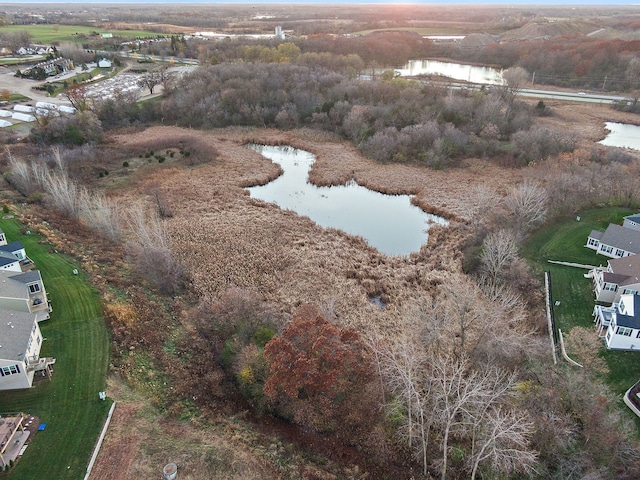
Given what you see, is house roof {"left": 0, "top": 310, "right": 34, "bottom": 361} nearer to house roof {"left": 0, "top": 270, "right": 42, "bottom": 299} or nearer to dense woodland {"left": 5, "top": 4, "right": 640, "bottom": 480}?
house roof {"left": 0, "top": 270, "right": 42, "bottom": 299}

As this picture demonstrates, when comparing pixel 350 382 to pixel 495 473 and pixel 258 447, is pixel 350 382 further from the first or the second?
pixel 495 473

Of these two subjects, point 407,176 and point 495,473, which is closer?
point 495,473

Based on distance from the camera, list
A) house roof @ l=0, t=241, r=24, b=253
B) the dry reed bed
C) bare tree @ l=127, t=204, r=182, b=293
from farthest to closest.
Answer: the dry reed bed
bare tree @ l=127, t=204, r=182, b=293
house roof @ l=0, t=241, r=24, b=253

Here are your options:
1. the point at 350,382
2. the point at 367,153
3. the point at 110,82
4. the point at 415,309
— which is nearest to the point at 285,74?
the point at 367,153

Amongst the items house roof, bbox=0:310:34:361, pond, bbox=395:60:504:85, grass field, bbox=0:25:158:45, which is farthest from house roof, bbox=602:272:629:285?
grass field, bbox=0:25:158:45

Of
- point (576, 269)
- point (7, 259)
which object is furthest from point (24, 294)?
point (576, 269)

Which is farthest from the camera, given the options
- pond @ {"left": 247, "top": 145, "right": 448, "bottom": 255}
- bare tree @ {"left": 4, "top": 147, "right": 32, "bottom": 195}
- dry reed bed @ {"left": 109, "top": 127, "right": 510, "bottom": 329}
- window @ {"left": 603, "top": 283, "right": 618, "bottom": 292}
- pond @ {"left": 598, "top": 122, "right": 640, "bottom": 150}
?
pond @ {"left": 598, "top": 122, "right": 640, "bottom": 150}
